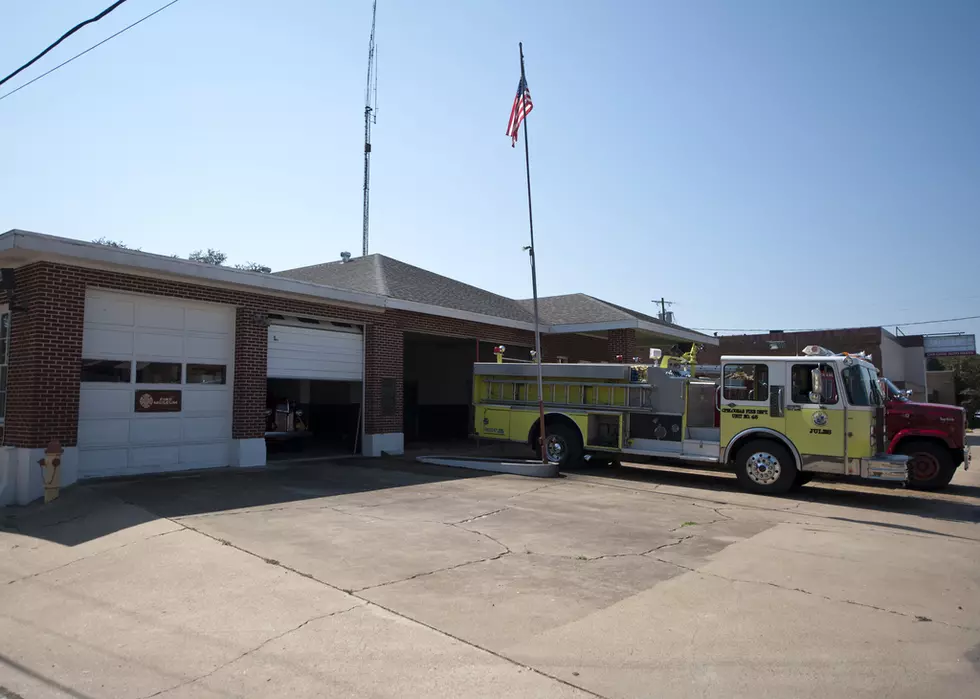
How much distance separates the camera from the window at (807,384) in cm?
1124

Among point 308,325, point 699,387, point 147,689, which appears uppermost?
point 308,325

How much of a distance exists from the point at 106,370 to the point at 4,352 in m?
1.63

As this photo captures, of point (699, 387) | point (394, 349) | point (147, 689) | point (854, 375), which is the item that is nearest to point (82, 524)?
point (147, 689)

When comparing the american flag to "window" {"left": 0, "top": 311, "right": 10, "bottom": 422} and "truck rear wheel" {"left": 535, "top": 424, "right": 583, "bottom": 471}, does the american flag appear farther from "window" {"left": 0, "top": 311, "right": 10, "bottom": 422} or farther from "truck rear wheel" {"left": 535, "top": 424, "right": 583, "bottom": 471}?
"window" {"left": 0, "top": 311, "right": 10, "bottom": 422}

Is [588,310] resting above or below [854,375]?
above

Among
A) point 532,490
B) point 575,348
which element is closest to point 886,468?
point 532,490

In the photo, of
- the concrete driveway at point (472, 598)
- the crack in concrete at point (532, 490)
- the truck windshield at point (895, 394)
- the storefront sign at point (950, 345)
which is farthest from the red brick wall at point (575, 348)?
the storefront sign at point (950, 345)

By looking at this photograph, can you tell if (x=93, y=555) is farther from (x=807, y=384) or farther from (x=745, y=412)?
(x=807, y=384)

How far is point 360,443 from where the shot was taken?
662 inches

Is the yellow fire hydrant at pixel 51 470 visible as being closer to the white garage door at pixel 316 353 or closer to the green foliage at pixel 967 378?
the white garage door at pixel 316 353

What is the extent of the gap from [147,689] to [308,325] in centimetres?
1089

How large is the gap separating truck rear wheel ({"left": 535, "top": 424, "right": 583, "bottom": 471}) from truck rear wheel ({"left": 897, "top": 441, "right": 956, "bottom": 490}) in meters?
6.20

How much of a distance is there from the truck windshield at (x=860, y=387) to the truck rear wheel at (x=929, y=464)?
2.11 metres

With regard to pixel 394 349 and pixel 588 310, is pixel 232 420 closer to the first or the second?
pixel 394 349
